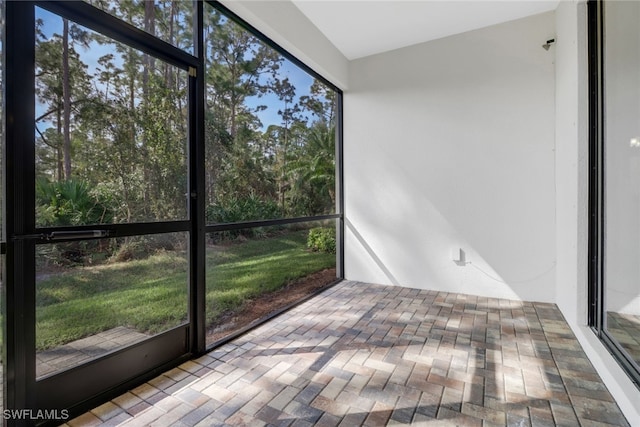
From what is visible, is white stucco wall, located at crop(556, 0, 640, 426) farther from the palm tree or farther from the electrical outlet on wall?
the palm tree

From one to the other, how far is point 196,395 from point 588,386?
231 cm

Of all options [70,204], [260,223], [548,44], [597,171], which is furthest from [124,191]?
[548,44]

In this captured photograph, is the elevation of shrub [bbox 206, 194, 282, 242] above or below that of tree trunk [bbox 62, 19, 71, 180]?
below

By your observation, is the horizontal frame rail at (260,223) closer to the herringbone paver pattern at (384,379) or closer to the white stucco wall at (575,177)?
the herringbone paver pattern at (384,379)

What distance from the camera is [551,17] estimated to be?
330cm

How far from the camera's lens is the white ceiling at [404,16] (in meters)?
3.15

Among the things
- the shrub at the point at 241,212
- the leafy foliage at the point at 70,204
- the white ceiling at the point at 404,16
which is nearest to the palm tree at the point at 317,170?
the shrub at the point at 241,212

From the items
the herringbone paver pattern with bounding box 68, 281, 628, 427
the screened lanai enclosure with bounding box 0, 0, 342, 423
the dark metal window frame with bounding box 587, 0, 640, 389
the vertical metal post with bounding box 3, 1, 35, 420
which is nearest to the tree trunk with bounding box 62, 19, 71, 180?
the screened lanai enclosure with bounding box 0, 0, 342, 423

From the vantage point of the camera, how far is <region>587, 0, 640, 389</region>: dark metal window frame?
218cm

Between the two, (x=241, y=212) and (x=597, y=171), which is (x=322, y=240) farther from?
(x=597, y=171)

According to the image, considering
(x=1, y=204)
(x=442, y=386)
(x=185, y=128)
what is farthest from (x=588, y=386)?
(x=1, y=204)

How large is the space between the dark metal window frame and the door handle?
3256 mm

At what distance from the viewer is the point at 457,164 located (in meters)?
3.71

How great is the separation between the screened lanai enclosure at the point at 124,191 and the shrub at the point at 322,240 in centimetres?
97
